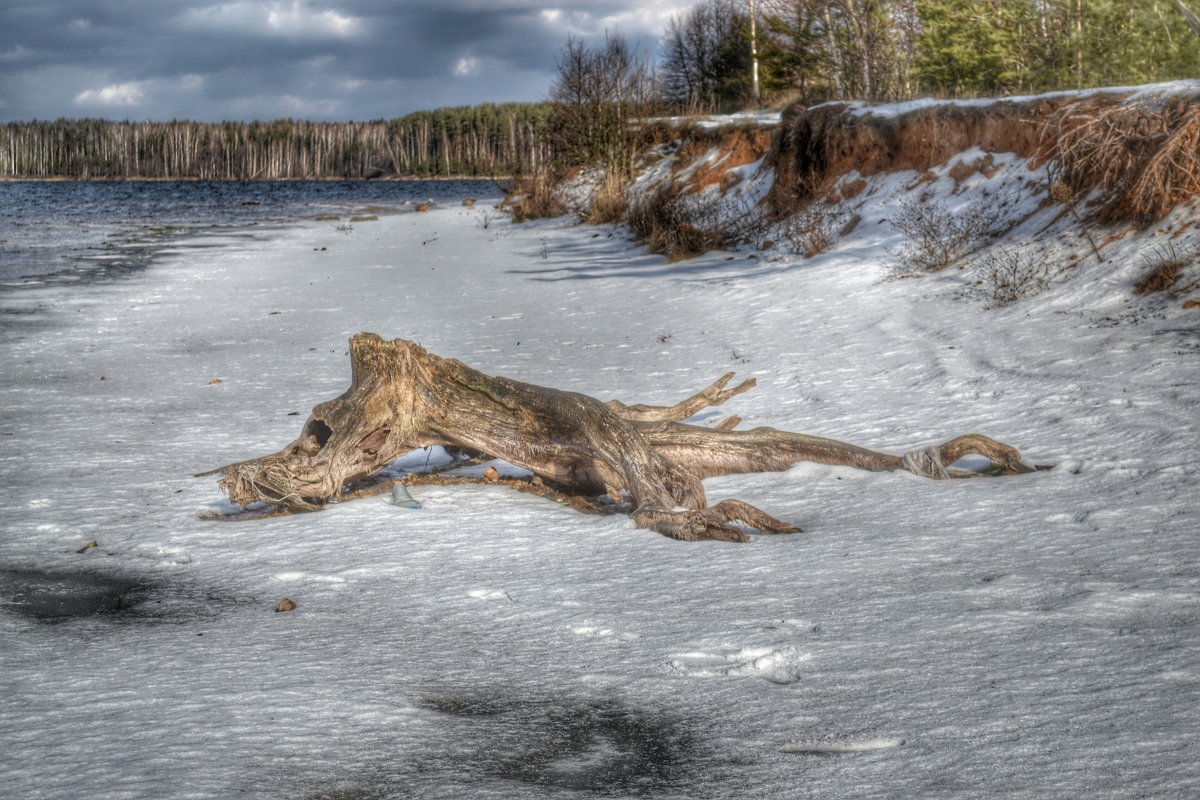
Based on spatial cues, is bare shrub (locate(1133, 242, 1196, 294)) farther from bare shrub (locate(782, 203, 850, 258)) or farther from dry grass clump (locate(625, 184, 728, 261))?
dry grass clump (locate(625, 184, 728, 261))

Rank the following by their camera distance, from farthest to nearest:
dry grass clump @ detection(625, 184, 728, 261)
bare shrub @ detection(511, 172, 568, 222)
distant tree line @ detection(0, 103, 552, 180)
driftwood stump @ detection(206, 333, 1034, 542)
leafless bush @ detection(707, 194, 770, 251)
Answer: distant tree line @ detection(0, 103, 552, 180), bare shrub @ detection(511, 172, 568, 222), dry grass clump @ detection(625, 184, 728, 261), leafless bush @ detection(707, 194, 770, 251), driftwood stump @ detection(206, 333, 1034, 542)

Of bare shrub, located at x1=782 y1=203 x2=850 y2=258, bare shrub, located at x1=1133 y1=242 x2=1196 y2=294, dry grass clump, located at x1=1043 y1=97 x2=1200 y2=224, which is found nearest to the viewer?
bare shrub, located at x1=1133 y1=242 x2=1196 y2=294

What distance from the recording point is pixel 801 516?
4.79 meters

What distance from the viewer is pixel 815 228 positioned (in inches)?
508

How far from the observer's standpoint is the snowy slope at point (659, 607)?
8.56 feet

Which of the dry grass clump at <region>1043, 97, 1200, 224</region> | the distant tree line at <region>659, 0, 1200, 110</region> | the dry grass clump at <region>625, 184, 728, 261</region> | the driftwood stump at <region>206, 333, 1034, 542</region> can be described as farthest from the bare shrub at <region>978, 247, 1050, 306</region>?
the dry grass clump at <region>625, 184, 728, 261</region>

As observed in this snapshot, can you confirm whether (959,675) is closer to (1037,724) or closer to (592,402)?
(1037,724)

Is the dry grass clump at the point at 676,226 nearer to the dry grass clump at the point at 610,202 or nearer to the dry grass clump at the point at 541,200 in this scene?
the dry grass clump at the point at 610,202

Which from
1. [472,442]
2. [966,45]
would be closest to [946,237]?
[472,442]

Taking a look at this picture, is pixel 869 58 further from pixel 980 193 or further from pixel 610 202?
pixel 980 193

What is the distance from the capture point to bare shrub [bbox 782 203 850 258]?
12.8 m

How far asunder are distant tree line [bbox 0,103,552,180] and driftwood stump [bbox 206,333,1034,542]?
93.7 m

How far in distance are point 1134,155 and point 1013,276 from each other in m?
1.53

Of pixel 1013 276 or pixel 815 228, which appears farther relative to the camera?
pixel 815 228
